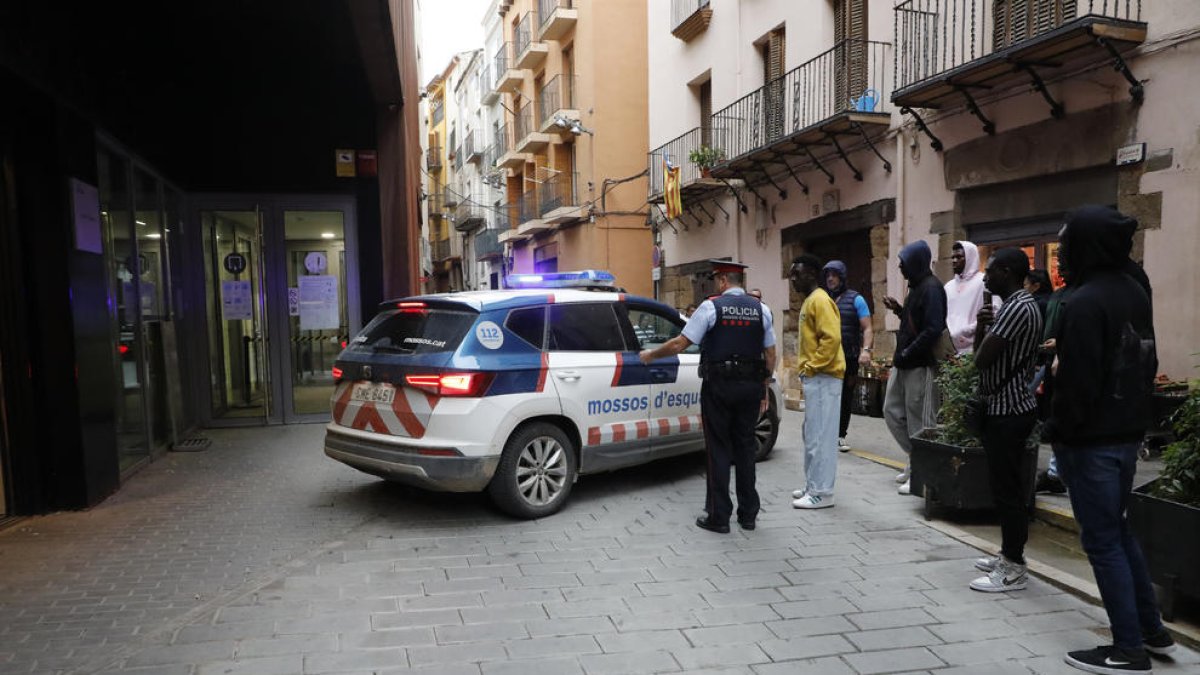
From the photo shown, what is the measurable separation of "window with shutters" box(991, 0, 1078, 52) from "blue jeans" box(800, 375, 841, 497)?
213 inches

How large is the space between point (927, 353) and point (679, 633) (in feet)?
10.7

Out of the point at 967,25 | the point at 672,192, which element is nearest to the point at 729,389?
the point at 967,25

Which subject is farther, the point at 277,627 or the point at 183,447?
the point at 183,447

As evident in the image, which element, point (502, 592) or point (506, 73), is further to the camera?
point (506, 73)

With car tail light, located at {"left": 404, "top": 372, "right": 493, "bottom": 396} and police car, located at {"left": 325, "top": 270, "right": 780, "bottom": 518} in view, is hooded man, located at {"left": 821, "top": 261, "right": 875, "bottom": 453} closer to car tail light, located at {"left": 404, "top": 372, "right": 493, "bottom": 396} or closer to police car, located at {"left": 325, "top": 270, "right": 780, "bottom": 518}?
police car, located at {"left": 325, "top": 270, "right": 780, "bottom": 518}

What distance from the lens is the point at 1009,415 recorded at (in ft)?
13.5

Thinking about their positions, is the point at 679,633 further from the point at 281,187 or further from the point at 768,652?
the point at 281,187

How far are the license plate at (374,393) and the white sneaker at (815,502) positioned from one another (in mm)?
3192

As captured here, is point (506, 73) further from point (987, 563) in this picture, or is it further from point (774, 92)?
point (987, 563)

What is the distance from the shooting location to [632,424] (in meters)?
6.29

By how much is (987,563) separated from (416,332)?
159 inches

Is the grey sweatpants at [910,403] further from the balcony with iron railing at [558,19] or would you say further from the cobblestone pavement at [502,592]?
the balcony with iron railing at [558,19]

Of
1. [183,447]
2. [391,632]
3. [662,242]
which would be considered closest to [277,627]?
[391,632]

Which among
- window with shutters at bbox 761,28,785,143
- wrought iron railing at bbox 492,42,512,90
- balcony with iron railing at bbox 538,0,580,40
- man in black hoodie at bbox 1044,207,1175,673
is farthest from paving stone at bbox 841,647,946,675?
wrought iron railing at bbox 492,42,512,90
